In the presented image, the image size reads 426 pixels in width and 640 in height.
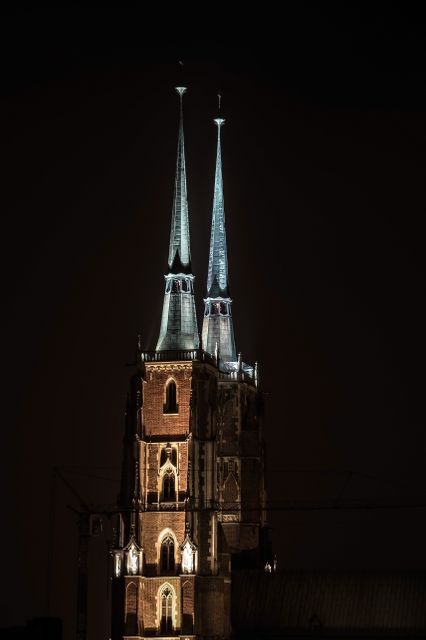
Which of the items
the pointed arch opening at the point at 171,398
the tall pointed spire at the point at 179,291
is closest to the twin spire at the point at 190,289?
the tall pointed spire at the point at 179,291

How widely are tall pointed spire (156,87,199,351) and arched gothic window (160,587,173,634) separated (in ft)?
63.3

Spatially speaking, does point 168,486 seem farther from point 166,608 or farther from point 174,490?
point 166,608

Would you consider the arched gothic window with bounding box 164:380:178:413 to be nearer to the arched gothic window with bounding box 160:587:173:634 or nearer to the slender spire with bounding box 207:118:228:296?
the arched gothic window with bounding box 160:587:173:634

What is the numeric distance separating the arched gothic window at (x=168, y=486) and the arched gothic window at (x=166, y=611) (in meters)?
7.05

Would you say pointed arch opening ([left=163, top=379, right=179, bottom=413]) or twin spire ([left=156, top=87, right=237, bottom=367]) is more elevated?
twin spire ([left=156, top=87, right=237, bottom=367])

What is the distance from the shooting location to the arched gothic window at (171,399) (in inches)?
A: 6181

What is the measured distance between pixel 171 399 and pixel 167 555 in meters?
12.3

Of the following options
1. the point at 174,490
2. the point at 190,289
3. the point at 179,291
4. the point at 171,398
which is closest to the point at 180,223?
the point at 190,289

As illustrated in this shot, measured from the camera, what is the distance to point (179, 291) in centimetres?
16162

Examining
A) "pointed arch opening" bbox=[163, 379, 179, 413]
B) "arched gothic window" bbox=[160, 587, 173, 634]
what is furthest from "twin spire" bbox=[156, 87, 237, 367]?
"arched gothic window" bbox=[160, 587, 173, 634]

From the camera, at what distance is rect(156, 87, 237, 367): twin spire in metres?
160

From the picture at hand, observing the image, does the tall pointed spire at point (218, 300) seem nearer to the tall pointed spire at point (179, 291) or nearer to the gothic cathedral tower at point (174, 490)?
the gothic cathedral tower at point (174, 490)

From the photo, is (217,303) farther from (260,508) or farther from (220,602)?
(220,602)

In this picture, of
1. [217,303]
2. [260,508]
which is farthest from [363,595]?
[217,303]
